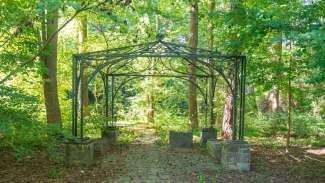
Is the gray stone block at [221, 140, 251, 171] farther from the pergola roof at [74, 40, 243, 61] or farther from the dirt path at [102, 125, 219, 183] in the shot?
the pergola roof at [74, 40, 243, 61]

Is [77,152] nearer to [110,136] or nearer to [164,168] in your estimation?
[164,168]

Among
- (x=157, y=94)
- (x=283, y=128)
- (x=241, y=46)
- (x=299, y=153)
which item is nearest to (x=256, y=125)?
(x=283, y=128)

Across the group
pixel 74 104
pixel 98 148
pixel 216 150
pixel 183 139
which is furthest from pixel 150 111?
pixel 74 104

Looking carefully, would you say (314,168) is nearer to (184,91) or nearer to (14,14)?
(14,14)

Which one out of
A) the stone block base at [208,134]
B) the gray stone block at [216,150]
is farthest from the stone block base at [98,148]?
the stone block base at [208,134]

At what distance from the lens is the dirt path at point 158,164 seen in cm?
729

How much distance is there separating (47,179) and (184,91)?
1481 centimetres

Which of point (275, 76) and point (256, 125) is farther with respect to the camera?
point (256, 125)

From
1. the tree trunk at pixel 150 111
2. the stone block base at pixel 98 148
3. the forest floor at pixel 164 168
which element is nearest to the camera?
the forest floor at pixel 164 168

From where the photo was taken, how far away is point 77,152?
8227 mm

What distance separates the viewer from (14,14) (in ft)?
22.5

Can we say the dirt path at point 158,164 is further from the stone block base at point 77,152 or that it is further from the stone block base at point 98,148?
the stone block base at point 77,152

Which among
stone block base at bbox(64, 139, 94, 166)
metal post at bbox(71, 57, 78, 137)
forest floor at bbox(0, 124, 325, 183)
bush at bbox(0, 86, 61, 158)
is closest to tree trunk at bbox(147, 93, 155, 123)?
forest floor at bbox(0, 124, 325, 183)

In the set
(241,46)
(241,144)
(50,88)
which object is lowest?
(241,144)
